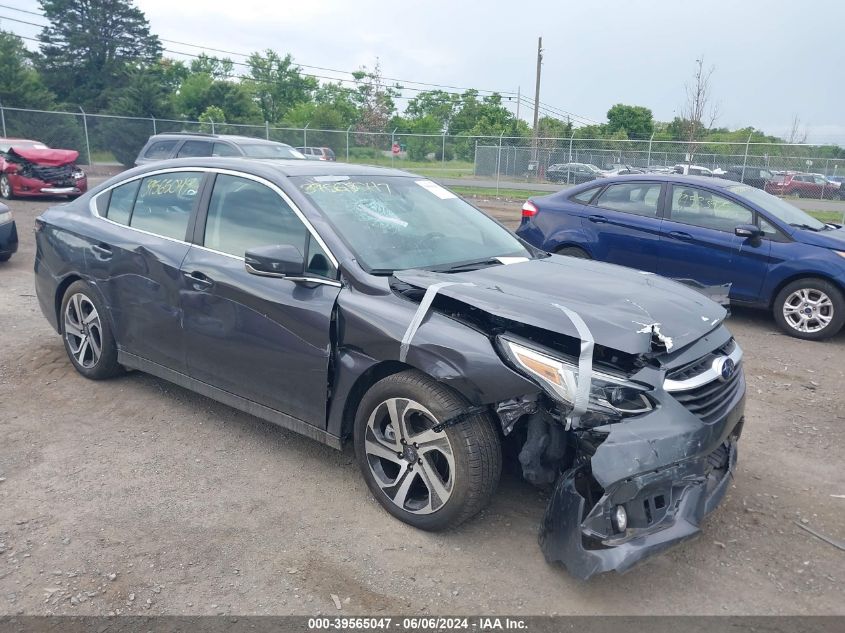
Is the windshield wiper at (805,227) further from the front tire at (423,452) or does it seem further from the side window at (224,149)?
the side window at (224,149)

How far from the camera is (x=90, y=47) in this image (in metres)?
47.4

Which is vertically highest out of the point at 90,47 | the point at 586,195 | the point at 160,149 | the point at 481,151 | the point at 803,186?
the point at 90,47

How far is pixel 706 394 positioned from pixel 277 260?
2.19 m

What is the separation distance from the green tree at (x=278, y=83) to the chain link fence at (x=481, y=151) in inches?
1218

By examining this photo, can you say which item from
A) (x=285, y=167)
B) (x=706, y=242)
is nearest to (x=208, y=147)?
(x=706, y=242)

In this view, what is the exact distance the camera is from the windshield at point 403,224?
3.85 meters

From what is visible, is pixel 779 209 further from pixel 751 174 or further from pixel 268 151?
pixel 751 174

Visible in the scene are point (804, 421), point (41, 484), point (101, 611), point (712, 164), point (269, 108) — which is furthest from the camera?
point (269, 108)

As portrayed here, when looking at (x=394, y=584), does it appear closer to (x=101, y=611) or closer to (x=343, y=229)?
(x=101, y=611)

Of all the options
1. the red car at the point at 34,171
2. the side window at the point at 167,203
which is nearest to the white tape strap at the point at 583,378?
the side window at the point at 167,203

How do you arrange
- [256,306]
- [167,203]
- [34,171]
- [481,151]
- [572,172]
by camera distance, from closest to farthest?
[256,306] < [167,203] < [34,171] < [572,172] < [481,151]

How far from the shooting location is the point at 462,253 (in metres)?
4.15

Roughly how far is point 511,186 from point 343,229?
25299mm

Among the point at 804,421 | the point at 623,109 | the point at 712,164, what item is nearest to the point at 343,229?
the point at 804,421
